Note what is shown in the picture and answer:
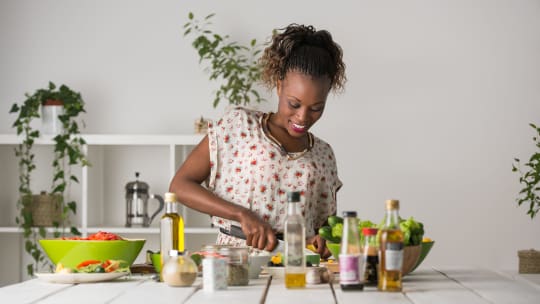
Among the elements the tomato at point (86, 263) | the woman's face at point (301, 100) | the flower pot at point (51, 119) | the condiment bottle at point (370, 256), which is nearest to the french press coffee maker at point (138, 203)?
the flower pot at point (51, 119)

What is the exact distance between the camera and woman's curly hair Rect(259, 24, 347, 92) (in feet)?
Result: 8.43

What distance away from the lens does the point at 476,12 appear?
4.80 m

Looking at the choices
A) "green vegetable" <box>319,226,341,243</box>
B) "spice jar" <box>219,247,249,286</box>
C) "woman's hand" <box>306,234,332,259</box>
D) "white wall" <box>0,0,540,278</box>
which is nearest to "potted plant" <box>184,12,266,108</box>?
"white wall" <box>0,0,540,278</box>

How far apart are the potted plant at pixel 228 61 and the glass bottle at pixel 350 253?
9.07 ft

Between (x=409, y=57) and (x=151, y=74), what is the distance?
1513 mm

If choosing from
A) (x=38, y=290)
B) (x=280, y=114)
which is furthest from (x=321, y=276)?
(x=280, y=114)

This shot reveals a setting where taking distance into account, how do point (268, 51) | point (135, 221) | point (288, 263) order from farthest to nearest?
1. point (135, 221)
2. point (268, 51)
3. point (288, 263)

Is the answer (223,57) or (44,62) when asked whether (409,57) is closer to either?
(223,57)

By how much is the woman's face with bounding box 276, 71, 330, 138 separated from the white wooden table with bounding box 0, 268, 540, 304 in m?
0.61

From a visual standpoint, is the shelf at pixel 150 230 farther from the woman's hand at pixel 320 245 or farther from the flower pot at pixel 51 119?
the woman's hand at pixel 320 245

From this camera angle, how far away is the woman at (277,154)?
2.55m

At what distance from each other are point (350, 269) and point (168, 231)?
0.47 meters

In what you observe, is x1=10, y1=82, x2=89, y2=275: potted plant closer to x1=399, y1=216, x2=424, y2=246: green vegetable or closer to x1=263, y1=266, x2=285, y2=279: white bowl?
x1=263, y1=266, x2=285, y2=279: white bowl

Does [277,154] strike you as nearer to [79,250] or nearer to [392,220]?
[79,250]
